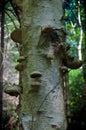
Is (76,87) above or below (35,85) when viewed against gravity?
below

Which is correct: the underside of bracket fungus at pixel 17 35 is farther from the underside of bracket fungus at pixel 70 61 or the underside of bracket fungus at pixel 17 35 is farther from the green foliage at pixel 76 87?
the green foliage at pixel 76 87

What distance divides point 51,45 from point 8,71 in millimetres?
7929

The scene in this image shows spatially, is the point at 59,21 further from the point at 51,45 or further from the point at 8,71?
the point at 8,71

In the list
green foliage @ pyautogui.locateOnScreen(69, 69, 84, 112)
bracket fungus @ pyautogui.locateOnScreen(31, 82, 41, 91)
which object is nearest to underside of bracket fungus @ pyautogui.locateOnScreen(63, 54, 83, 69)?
bracket fungus @ pyautogui.locateOnScreen(31, 82, 41, 91)

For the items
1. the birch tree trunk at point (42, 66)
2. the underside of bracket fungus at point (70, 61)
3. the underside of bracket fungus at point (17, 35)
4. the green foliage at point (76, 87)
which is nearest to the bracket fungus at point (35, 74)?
the birch tree trunk at point (42, 66)

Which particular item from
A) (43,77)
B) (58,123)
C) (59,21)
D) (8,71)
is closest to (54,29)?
(59,21)

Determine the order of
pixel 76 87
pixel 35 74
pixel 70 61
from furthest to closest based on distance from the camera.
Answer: pixel 76 87 → pixel 70 61 → pixel 35 74

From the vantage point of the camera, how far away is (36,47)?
0.95 metres

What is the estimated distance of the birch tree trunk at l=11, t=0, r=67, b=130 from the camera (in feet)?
2.93

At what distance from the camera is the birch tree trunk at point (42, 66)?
893mm

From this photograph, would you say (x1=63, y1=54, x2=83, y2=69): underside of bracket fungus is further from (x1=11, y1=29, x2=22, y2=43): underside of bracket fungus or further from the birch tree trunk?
(x1=11, y1=29, x2=22, y2=43): underside of bracket fungus

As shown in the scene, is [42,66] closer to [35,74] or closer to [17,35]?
[35,74]

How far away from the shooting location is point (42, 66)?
929 millimetres

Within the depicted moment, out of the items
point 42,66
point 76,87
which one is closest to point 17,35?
point 42,66
